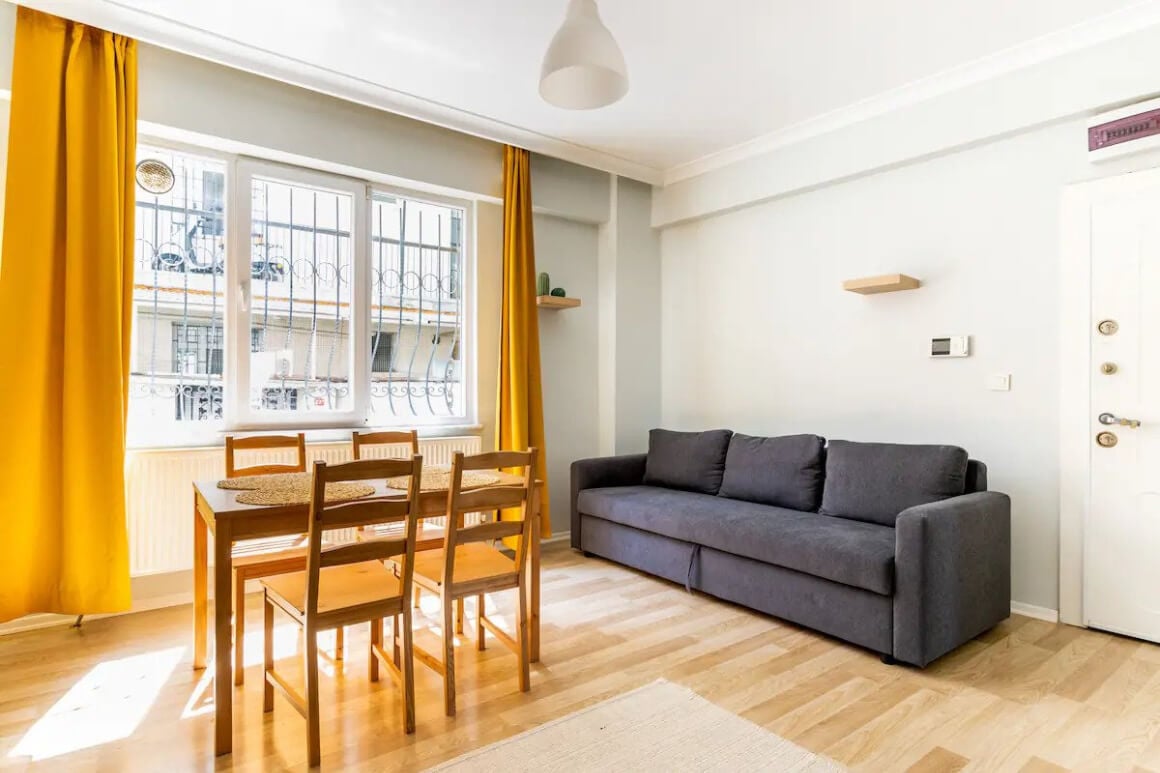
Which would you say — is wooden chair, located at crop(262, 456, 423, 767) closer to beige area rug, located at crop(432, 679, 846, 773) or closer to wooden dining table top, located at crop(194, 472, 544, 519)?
wooden dining table top, located at crop(194, 472, 544, 519)

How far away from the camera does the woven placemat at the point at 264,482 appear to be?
2553 mm

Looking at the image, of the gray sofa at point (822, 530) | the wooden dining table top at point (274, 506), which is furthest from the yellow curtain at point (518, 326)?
the wooden dining table top at point (274, 506)

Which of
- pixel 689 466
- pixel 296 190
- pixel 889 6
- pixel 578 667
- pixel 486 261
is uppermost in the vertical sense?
pixel 889 6

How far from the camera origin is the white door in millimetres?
2932

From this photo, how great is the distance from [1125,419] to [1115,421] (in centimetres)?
4

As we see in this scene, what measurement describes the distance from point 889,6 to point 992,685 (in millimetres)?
2876

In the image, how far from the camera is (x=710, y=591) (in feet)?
11.6

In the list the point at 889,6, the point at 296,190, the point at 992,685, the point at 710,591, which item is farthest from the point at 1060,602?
the point at 296,190

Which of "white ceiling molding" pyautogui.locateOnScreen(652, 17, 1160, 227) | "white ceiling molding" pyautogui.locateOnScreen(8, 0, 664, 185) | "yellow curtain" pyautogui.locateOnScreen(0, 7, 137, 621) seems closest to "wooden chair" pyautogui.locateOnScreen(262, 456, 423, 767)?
"yellow curtain" pyautogui.locateOnScreen(0, 7, 137, 621)

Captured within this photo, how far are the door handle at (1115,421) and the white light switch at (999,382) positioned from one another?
0.42m

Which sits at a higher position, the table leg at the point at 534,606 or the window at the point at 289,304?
the window at the point at 289,304

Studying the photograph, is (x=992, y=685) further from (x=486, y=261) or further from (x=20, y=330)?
(x=20, y=330)

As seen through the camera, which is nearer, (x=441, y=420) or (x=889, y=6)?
(x=889, y=6)

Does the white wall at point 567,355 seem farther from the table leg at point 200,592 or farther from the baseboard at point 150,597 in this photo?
the table leg at point 200,592
